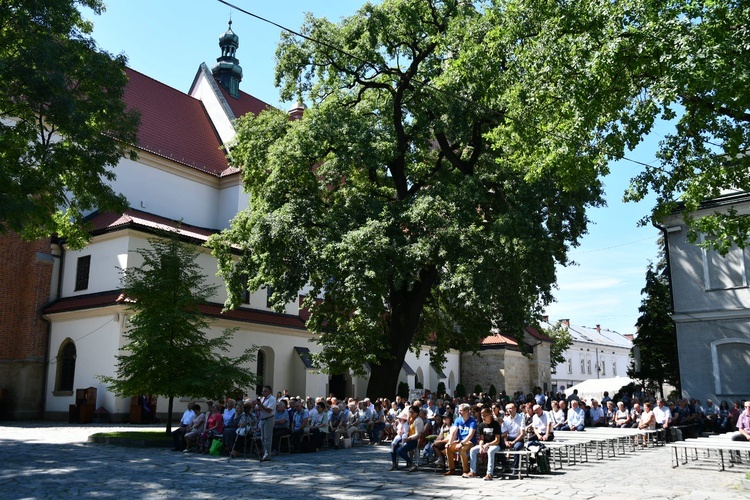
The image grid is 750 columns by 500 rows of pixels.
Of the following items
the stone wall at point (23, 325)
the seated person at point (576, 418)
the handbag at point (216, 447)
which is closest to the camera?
the handbag at point (216, 447)

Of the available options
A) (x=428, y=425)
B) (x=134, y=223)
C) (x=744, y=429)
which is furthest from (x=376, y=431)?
(x=134, y=223)

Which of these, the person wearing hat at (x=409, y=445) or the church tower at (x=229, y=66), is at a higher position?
the church tower at (x=229, y=66)

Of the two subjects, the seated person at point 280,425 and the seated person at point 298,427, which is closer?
the seated person at point 280,425

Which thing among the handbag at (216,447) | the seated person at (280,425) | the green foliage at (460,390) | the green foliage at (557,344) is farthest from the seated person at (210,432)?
the green foliage at (557,344)

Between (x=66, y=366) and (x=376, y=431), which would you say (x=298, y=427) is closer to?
(x=376, y=431)

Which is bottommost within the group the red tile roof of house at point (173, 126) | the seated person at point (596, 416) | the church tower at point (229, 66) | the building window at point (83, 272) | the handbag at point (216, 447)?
the handbag at point (216, 447)

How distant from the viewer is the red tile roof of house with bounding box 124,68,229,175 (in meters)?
35.1

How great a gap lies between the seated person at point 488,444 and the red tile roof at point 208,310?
16.7 meters

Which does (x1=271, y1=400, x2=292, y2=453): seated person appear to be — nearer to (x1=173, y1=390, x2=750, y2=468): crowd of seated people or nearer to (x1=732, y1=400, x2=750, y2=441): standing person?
(x1=173, y1=390, x2=750, y2=468): crowd of seated people

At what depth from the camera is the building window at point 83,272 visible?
1115 inches

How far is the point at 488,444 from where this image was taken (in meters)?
12.3

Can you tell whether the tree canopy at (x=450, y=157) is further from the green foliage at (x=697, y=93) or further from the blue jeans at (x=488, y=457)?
the blue jeans at (x=488, y=457)

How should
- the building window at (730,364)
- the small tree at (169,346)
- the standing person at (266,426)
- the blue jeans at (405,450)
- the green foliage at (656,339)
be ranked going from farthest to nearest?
the green foliage at (656,339), the building window at (730,364), the small tree at (169,346), the standing person at (266,426), the blue jeans at (405,450)

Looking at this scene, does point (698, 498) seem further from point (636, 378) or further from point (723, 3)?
point (636, 378)
